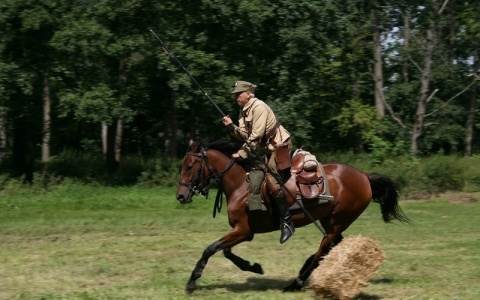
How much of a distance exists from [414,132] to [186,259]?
887 inches

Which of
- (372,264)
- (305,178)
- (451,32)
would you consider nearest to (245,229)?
(305,178)

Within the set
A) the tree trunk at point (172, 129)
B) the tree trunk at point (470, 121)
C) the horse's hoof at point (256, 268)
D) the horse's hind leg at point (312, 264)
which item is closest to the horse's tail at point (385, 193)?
the horse's hind leg at point (312, 264)

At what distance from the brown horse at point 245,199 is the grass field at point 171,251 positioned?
0.56 meters

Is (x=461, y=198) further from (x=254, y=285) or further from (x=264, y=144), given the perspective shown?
(x=264, y=144)

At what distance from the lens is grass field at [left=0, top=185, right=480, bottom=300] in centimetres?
1096

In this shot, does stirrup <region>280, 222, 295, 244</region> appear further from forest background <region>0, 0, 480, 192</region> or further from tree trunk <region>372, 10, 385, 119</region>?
tree trunk <region>372, 10, 385, 119</region>

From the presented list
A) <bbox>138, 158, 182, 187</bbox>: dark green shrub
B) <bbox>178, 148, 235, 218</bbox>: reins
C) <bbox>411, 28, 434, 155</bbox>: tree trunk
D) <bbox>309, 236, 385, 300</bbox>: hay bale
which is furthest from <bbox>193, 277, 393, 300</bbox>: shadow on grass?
<bbox>411, 28, 434, 155</bbox>: tree trunk

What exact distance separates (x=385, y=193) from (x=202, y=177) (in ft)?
9.45

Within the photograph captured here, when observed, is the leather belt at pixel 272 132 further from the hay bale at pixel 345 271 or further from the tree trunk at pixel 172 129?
the tree trunk at pixel 172 129

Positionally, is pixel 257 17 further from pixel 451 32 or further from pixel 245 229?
pixel 245 229

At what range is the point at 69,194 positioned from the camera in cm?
2466

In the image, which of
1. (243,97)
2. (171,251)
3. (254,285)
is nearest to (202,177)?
(243,97)

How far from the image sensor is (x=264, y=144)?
11.1 m

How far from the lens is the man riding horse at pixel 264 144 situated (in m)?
10.8
